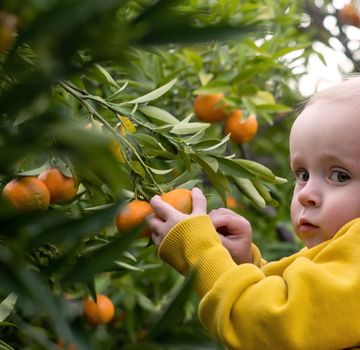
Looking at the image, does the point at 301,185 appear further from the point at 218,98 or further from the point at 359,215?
the point at 218,98

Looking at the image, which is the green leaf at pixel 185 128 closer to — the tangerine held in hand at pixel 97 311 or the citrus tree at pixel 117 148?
the citrus tree at pixel 117 148

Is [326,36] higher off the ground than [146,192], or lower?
lower

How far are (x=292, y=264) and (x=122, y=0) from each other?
2.60 feet

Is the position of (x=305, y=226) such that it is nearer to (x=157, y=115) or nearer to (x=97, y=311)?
(x=157, y=115)

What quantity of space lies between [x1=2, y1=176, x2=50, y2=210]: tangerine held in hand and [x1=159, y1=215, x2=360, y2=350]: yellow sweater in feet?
0.69

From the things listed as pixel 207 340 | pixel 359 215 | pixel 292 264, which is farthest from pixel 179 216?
pixel 207 340

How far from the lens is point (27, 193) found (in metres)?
1.12

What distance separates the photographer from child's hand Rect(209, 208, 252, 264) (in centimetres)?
142

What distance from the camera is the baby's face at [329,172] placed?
1326mm

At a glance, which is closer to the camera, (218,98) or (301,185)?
(301,185)

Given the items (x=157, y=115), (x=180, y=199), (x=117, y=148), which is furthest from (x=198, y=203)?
(x=157, y=115)

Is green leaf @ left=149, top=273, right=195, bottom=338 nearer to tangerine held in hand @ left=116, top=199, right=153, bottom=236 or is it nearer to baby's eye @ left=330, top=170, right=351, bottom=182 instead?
tangerine held in hand @ left=116, top=199, right=153, bottom=236

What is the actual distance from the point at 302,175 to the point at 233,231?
0.15 meters

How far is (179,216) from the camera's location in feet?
4.20
